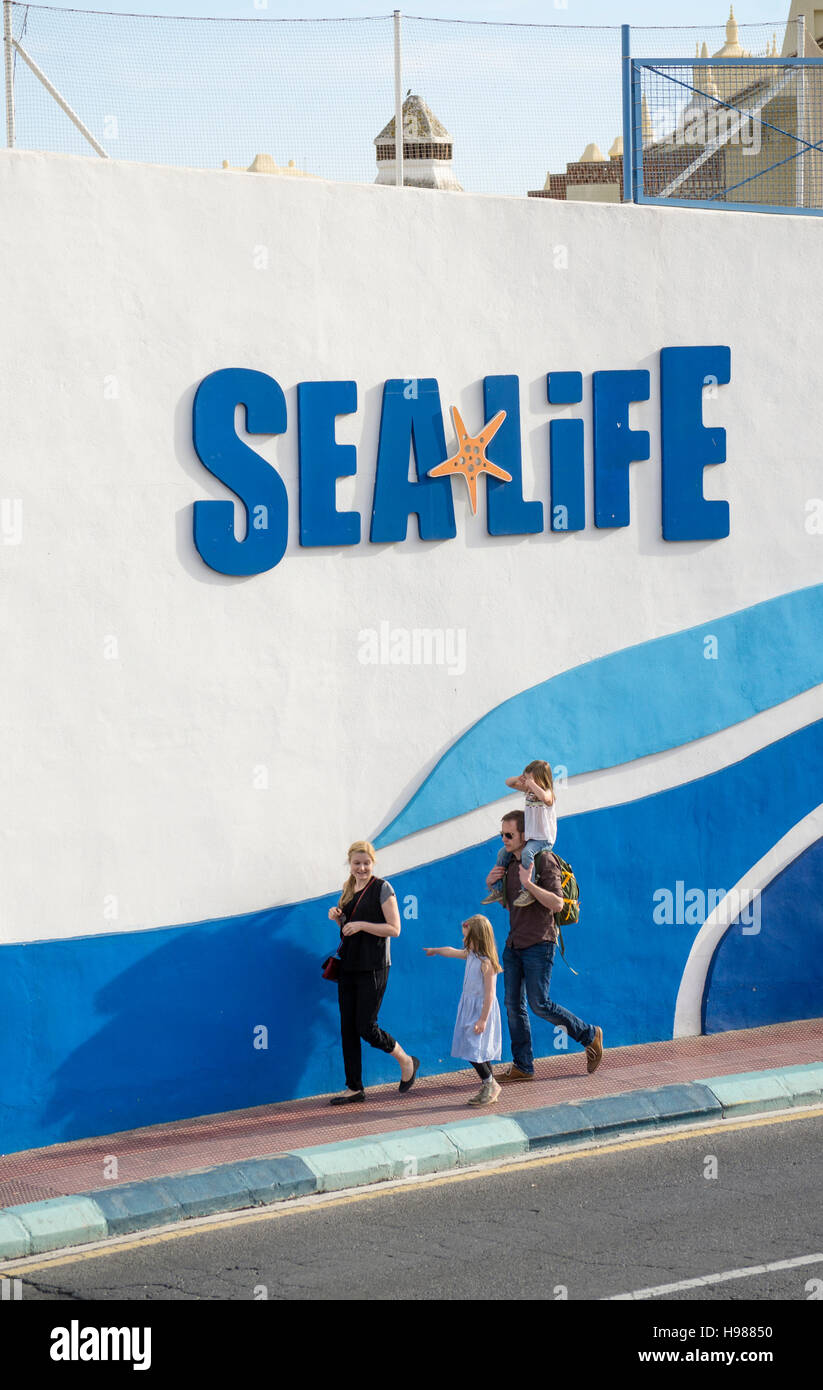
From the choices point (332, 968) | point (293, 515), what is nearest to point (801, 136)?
point (293, 515)

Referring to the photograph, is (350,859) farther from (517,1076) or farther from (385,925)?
(517,1076)

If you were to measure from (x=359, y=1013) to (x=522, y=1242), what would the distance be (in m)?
2.53

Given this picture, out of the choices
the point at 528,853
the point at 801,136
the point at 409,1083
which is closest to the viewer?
the point at 409,1083

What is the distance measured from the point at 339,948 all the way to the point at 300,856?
0.61 metres

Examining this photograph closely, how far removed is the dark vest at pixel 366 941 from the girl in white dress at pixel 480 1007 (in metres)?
0.36

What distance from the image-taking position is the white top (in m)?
10.5

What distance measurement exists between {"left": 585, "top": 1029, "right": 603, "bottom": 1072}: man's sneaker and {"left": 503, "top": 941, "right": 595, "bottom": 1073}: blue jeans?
0.12 ft

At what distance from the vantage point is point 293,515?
10.3 meters

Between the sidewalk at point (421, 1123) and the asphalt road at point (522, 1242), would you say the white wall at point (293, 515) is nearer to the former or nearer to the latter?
the sidewalk at point (421, 1123)

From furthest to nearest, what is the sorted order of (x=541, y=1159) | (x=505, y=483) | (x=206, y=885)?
(x=505, y=483), (x=206, y=885), (x=541, y=1159)

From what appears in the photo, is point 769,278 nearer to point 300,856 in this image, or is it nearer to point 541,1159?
point 300,856
